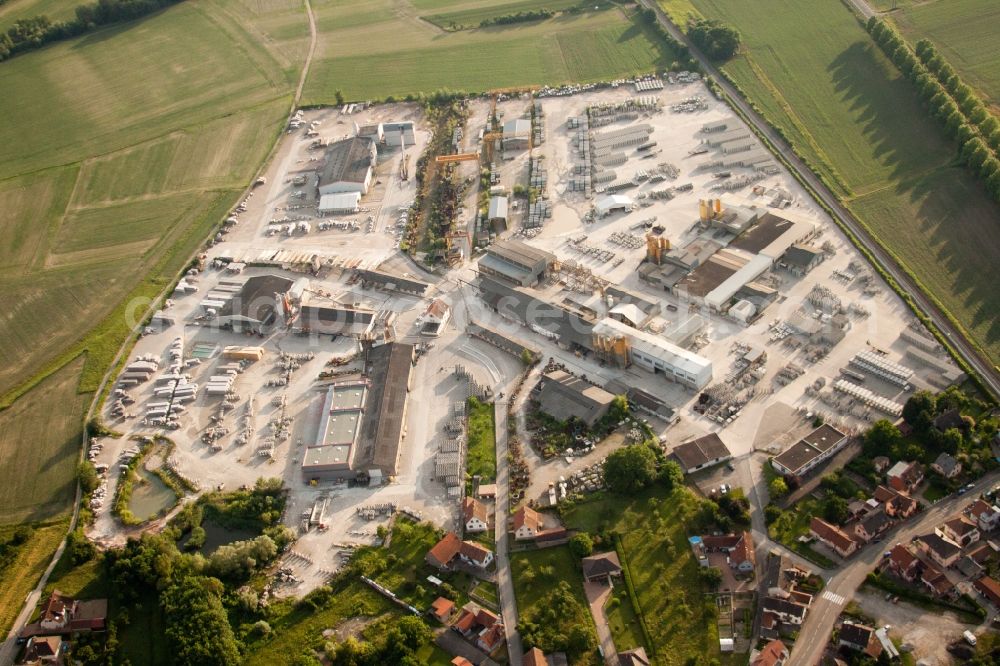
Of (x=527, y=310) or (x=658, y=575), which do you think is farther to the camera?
(x=527, y=310)

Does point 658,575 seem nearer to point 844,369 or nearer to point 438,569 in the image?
point 438,569

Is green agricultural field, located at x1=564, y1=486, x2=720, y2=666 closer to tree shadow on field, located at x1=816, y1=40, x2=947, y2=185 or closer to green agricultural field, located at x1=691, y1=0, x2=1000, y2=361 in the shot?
green agricultural field, located at x1=691, y1=0, x2=1000, y2=361

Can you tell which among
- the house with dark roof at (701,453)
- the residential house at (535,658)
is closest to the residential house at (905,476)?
the house with dark roof at (701,453)

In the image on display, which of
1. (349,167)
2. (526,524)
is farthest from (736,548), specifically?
(349,167)

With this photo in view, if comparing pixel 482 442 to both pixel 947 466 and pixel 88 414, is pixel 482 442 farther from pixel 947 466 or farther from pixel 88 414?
pixel 88 414

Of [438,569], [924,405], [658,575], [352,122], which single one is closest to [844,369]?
[924,405]

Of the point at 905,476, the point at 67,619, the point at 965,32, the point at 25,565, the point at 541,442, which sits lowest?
the point at 67,619

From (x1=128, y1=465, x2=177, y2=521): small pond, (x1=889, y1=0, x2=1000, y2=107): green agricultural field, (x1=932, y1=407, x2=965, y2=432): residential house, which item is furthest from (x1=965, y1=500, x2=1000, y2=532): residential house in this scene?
(x1=889, y1=0, x2=1000, y2=107): green agricultural field
